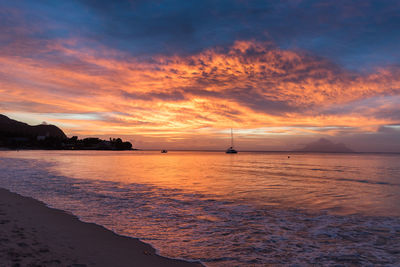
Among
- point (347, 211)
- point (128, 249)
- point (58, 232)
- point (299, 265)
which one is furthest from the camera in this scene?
point (347, 211)

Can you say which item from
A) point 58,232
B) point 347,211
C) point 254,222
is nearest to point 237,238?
point 254,222

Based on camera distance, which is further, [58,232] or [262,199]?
[262,199]

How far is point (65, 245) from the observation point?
7.61 meters

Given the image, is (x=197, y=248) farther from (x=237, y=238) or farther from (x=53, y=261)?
(x=53, y=261)

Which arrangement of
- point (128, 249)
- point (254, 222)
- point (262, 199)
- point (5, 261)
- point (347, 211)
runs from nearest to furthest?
point (5, 261) < point (128, 249) < point (254, 222) < point (347, 211) < point (262, 199)

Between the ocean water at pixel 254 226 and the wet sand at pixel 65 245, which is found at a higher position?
the wet sand at pixel 65 245

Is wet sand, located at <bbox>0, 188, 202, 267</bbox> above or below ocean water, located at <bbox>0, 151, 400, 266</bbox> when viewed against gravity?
above

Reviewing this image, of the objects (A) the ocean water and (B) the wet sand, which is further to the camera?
(A) the ocean water

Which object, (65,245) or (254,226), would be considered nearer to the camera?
(65,245)

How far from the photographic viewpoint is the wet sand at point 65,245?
644 cm

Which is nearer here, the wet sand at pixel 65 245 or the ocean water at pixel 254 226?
the wet sand at pixel 65 245

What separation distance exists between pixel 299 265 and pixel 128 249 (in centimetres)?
492

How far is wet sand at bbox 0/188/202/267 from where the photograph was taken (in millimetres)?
6438

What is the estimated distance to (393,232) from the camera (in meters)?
10.5
